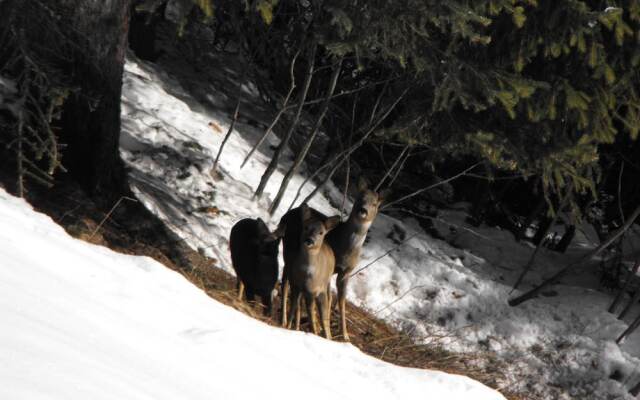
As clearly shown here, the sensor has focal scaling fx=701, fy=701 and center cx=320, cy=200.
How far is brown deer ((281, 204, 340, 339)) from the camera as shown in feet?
18.1

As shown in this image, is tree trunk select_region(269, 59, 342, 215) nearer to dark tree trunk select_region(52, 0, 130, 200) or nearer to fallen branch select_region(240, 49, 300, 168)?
fallen branch select_region(240, 49, 300, 168)

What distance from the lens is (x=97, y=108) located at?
248 inches

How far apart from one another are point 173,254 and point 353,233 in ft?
6.14

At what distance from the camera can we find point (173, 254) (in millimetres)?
6902

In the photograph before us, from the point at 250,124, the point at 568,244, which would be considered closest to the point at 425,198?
the point at 568,244

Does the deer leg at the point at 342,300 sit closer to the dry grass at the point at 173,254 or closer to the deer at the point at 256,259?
the dry grass at the point at 173,254

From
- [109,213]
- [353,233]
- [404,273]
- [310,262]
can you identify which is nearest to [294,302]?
[310,262]

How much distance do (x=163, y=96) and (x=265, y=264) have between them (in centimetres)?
538

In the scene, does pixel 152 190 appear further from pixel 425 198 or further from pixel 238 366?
pixel 425 198

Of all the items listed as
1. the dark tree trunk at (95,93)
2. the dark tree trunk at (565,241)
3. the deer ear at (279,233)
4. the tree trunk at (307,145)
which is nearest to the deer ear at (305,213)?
the deer ear at (279,233)

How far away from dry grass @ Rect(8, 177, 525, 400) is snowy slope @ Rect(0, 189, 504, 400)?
4.81ft

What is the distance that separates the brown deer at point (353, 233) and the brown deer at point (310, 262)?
1.03 ft

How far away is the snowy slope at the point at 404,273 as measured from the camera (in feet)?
28.7

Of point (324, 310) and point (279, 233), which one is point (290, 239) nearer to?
point (279, 233)
